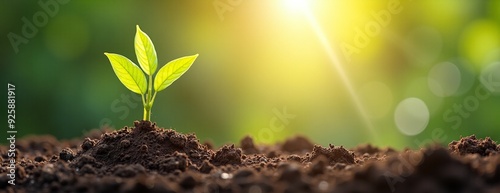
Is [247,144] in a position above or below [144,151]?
above

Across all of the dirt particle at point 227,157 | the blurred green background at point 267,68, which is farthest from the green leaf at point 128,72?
the blurred green background at point 267,68

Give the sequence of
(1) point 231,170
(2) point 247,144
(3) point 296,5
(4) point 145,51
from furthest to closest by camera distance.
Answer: (3) point 296,5, (2) point 247,144, (4) point 145,51, (1) point 231,170

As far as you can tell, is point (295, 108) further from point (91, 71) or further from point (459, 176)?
point (459, 176)

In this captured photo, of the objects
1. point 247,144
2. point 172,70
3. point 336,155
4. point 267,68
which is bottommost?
point 336,155

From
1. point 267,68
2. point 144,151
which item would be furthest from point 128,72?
point 267,68

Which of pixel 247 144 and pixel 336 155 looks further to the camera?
pixel 247 144

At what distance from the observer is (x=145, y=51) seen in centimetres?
228

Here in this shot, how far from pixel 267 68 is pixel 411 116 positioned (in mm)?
1526

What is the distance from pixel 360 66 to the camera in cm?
556

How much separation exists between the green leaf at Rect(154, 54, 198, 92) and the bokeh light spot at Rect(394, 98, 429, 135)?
12.3 ft

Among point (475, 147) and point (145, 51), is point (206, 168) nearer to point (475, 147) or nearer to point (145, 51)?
point (145, 51)

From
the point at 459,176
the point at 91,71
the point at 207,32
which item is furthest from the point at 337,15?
the point at 459,176

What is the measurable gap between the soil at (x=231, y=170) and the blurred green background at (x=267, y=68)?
2.82 meters

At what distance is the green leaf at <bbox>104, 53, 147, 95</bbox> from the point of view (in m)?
2.26
